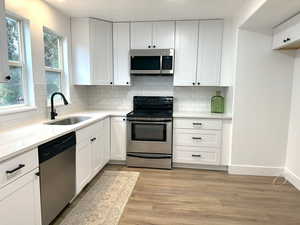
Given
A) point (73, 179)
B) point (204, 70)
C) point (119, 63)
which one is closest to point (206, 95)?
point (204, 70)

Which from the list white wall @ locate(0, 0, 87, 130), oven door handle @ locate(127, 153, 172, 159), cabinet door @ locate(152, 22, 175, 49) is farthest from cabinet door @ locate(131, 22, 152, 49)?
oven door handle @ locate(127, 153, 172, 159)

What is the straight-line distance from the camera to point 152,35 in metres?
3.43

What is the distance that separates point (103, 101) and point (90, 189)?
5.99 feet

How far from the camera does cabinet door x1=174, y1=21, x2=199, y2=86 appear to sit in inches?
131

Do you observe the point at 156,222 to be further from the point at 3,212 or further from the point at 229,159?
the point at 229,159

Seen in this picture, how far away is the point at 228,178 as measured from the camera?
119 inches

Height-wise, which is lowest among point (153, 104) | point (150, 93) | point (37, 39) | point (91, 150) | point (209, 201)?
point (209, 201)

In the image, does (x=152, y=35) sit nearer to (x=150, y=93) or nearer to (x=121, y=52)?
(x=121, y=52)

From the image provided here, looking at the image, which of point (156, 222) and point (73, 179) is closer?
point (156, 222)

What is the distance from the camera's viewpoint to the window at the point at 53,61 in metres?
2.87

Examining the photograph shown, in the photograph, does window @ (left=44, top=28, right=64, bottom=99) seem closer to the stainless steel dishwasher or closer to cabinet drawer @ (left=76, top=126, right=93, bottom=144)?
cabinet drawer @ (left=76, top=126, right=93, bottom=144)

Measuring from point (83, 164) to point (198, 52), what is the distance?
246cm

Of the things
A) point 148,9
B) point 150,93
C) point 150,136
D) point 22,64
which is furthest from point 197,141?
point 22,64

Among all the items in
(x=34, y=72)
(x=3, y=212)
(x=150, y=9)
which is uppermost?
(x=150, y=9)
